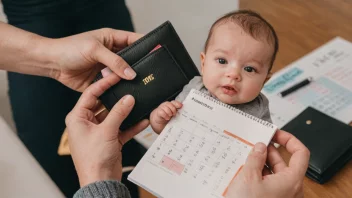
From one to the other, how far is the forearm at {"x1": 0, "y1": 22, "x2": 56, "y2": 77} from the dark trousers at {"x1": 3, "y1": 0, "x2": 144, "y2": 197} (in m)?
0.13

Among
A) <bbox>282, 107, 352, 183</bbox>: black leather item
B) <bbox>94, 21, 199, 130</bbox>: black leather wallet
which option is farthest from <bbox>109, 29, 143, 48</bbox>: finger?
<bbox>282, 107, 352, 183</bbox>: black leather item

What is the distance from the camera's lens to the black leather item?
831 mm

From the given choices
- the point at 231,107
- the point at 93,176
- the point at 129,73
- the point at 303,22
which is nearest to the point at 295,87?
the point at 303,22

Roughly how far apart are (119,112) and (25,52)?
0.32 m

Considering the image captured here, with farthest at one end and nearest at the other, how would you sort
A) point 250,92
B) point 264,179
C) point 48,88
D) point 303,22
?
1. point 303,22
2. point 48,88
3. point 250,92
4. point 264,179

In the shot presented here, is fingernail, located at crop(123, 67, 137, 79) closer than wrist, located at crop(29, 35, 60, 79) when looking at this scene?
Yes

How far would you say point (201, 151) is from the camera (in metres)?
0.65

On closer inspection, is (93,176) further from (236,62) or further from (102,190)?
(236,62)

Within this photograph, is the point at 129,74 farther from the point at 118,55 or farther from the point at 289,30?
the point at 289,30

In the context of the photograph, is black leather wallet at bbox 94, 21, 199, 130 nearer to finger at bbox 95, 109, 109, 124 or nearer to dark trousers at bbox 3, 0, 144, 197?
finger at bbox 95, 109, 109, 124

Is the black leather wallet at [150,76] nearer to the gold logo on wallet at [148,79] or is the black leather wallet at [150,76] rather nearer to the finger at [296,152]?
the gold logo on wallet at [148,79]

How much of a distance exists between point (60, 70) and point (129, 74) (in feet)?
0.74

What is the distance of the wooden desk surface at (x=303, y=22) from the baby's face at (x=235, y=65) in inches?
18.8

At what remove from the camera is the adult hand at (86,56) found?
712 millimetres
